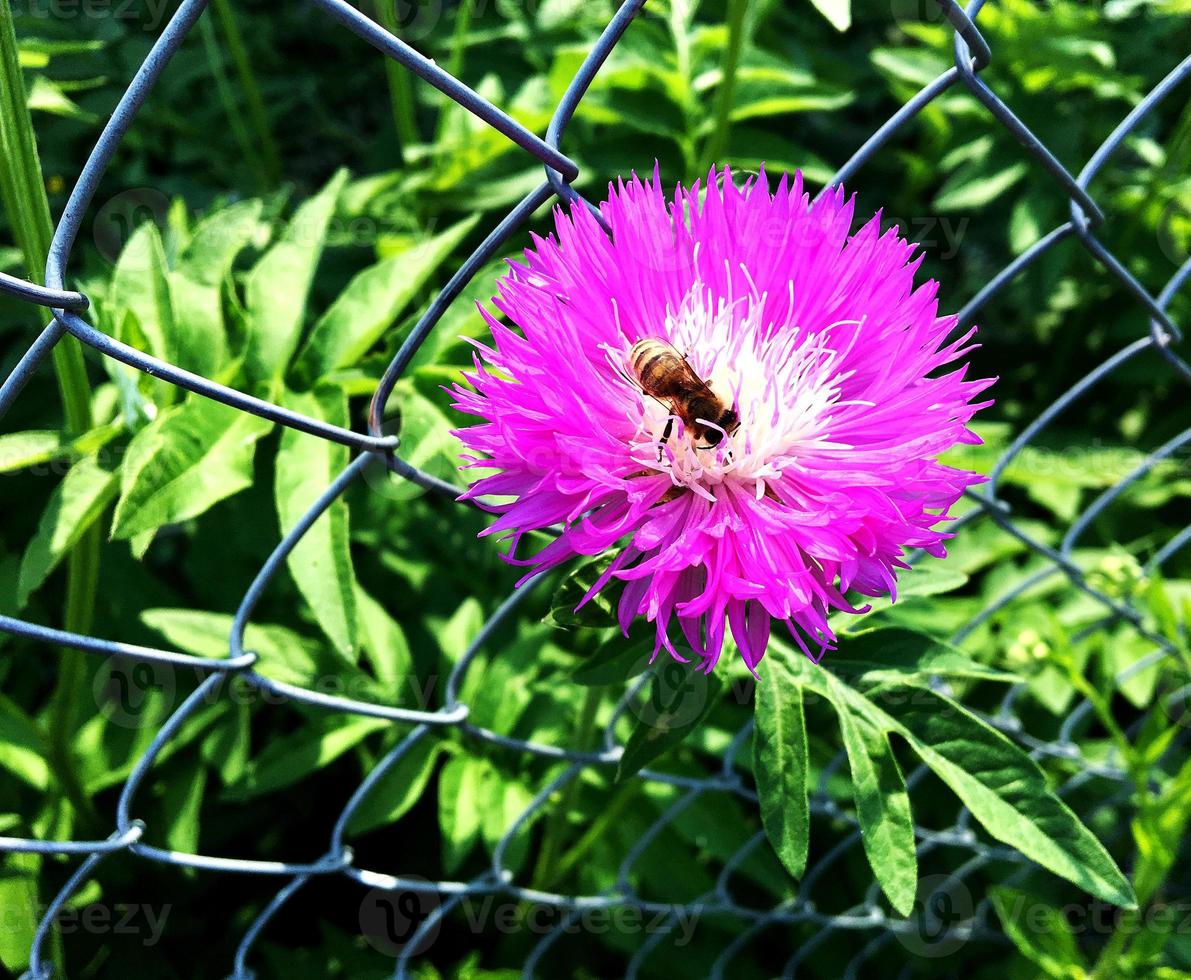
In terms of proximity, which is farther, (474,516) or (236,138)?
(236,138)

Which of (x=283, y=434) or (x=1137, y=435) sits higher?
(x=1137, y=435)

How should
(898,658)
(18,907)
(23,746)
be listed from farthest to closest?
(23,746), (18,907), (898,658)

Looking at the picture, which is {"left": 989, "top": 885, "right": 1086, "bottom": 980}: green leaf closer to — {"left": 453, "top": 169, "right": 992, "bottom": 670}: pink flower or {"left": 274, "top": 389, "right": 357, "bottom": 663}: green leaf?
{"left": 453, "top": 169, "right": 992, "bottom": 670}: pink flower

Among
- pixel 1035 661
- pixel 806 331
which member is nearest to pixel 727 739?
pixel 1035 661

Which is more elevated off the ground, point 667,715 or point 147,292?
point 147,292

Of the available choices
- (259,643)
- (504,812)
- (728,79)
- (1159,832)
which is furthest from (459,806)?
(728,79)

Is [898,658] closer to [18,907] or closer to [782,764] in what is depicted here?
[782,764]

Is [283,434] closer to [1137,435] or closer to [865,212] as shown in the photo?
[865,212]
